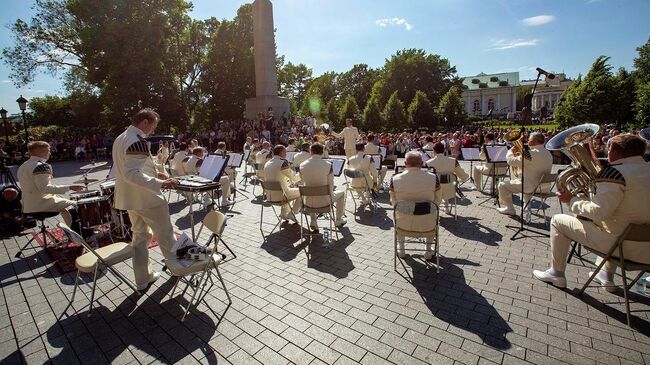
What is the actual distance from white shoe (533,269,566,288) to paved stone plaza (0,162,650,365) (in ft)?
0.30

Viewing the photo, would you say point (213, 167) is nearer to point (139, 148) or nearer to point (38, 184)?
point (139, 148)

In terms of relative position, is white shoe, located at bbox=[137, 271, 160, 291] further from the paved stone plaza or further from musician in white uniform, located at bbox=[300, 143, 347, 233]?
musician in white uniform, located at bbox=[300, 143, 347, 233]

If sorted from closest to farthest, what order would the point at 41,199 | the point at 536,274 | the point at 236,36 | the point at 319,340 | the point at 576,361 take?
the point at 576,361 < the point at 319,340 < the point at 536,274 < the point at 41,199 < the point at 236,36

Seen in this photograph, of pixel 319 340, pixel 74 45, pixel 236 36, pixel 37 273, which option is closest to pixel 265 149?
pixel 37 273

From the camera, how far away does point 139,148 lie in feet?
13.7

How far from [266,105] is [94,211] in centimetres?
2298

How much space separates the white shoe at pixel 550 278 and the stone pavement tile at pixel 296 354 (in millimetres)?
3460

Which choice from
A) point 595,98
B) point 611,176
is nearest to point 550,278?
point 611,176

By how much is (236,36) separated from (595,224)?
124 ft

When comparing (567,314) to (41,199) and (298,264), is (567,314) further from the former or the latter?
(41,199)

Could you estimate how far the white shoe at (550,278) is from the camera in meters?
4.38

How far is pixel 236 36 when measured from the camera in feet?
117

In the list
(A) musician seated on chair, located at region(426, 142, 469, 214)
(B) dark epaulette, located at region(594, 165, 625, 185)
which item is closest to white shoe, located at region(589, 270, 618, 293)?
(B) dark epaulette, located at region(594, 165, 625, 185)

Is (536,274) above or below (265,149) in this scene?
below
